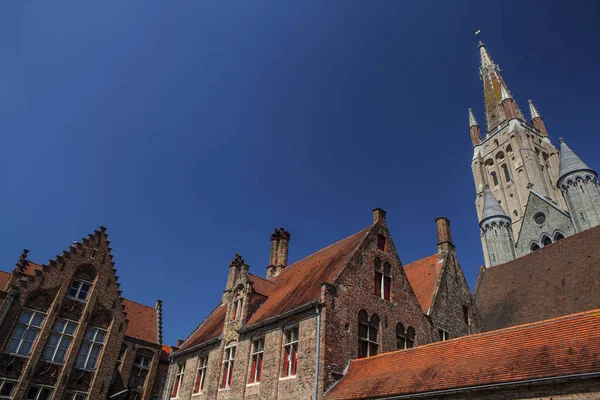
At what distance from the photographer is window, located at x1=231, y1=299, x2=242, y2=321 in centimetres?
2148

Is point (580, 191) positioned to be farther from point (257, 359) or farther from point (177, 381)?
point (177, 381)

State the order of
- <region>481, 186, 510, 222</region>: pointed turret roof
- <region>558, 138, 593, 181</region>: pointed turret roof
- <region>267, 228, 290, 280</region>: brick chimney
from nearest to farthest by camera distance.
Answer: <region>267, 228, 290, 280</region>: brick chimney < <region>558, 138, 593, 181</region>: pointed turret roof < <region>481, 186, 510, 222</region>: pointed turret roof

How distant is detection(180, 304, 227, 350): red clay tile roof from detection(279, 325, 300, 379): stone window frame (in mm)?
6250

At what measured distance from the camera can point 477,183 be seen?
2793 inches

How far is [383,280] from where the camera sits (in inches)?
770

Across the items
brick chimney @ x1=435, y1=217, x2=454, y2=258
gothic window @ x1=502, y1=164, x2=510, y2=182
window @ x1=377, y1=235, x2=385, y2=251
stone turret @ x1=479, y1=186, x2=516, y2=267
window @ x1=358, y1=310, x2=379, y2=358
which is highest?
gothic window @ x1=502, y1=164, x2=510, y2=182

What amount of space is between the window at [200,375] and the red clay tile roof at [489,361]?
35.4 ft

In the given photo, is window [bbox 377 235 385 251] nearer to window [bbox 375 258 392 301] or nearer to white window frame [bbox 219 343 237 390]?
window [bbox 375 258 392 301]

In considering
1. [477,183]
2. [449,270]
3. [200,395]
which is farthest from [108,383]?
[477,183]

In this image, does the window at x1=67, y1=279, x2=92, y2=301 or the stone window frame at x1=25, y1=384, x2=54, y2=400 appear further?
the window at x1=67, y1=279, x2=92, y2=301

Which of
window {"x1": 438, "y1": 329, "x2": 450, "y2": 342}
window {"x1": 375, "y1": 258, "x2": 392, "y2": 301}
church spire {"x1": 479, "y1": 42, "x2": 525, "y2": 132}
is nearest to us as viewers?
window {"x1": 375, "y1": 258, "x2": 392, "y2": 301}

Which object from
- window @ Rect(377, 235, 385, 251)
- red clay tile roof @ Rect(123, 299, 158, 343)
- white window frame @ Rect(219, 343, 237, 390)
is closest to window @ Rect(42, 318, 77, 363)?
red clay tile roof @ Rect(123, 299, 158, 343)

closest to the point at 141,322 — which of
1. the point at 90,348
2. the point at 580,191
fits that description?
the point at 90,348

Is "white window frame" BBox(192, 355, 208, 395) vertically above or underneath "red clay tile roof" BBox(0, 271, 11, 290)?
underneath
